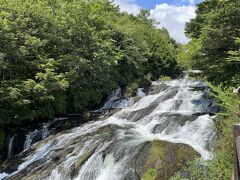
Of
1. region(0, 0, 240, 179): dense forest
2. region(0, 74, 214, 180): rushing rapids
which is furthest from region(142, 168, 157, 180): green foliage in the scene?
region(0, 0, 240, 179): dense forest

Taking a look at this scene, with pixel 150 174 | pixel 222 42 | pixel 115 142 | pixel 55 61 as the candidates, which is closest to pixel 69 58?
pixel 55 61

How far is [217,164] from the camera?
793 cm

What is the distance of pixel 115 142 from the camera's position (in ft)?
45.4

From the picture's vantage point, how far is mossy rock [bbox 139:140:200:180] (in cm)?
1098

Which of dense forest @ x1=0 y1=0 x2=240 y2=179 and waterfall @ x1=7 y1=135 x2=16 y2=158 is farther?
waterfall @ x1=7 y1=135 x2=16 y2=158

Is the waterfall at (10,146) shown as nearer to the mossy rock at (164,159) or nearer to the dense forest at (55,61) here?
the dense forest at (55,61)

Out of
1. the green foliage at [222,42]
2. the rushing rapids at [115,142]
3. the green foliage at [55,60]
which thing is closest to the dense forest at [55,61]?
the green foliage at [55,60]

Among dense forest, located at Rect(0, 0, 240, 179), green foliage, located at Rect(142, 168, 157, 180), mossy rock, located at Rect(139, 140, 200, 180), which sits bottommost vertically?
green foliage, located at Rect(142, 168, 157, 180)

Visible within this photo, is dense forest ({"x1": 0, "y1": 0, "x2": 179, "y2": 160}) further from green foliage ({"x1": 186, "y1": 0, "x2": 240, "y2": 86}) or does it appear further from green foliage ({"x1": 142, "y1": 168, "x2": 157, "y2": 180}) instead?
green foliage ({"x1": 142, "y1": 168, "x2": 157, "y2": 180})

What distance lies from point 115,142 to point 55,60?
8643 mm

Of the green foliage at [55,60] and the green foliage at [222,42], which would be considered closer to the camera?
the green foliage at [222,42]

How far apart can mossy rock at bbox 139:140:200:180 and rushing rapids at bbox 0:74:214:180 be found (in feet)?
0.79

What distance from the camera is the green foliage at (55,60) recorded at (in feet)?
55.9

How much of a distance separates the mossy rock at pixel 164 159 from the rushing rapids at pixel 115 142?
0.79ft
